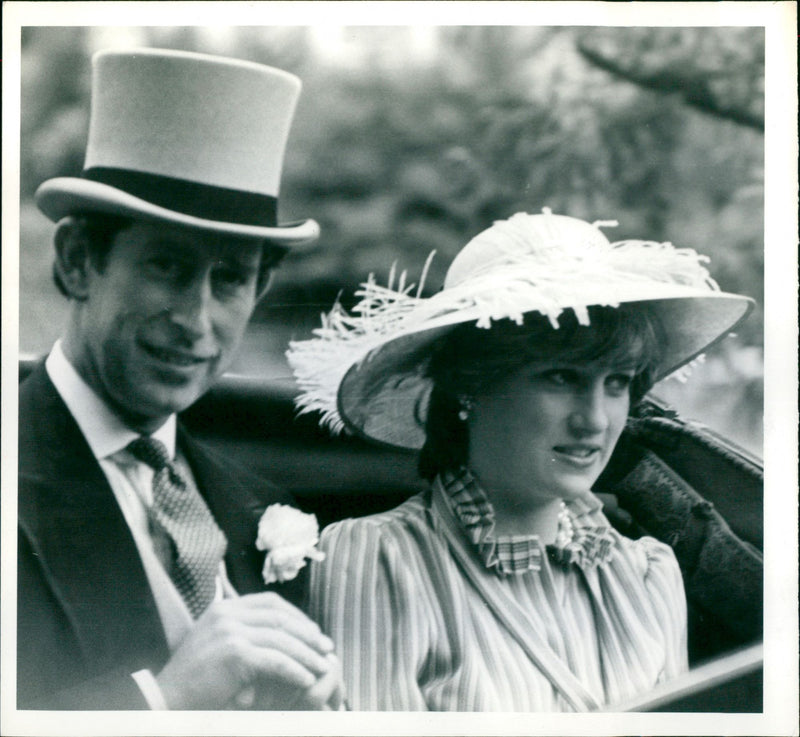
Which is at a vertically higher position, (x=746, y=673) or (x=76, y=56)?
(x=76, y=56)

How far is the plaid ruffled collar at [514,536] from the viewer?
10.9ft

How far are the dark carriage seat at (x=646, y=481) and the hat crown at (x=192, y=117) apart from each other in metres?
0.67

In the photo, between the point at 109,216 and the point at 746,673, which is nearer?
the point at 109,216

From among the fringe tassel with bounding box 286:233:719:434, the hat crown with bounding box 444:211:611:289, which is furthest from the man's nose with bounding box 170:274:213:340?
the hat crown with bounding box 444:211:611:289

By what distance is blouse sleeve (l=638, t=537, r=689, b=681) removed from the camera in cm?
341

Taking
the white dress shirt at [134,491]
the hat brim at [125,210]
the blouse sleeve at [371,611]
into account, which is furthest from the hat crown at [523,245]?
the white dress shirt at [134,491]

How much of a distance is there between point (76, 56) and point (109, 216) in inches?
22.7

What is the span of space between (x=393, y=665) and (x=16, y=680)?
47.7 inches

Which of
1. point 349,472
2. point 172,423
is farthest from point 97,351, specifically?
point 349,472

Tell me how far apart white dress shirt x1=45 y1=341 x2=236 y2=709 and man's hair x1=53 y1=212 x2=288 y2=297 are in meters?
0.37

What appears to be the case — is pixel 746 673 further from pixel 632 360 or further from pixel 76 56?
pixel 76 56

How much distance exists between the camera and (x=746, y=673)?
11.3 feet

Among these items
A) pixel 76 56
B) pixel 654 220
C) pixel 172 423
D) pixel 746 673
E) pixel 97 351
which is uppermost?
pixel 76 56

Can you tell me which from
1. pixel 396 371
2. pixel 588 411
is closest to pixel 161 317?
pixel 396 371
